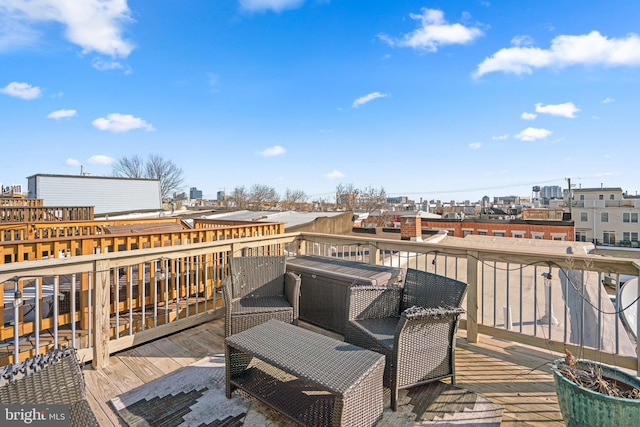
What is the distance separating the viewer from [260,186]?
36.6m

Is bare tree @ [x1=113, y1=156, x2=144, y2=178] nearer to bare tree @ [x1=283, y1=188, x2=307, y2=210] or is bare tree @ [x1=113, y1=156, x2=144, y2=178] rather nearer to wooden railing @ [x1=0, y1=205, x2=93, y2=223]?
bare tree @ [x1=283, y1=188, x2=307, y2=210]

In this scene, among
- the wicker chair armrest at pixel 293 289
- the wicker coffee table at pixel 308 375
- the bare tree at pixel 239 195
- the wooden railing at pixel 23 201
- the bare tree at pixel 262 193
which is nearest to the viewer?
the wicker coffee table at pixel 308 375

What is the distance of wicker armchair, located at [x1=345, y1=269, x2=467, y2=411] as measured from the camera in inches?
84.1

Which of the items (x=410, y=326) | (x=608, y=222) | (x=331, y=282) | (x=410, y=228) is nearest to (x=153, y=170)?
(x=410, y=228)

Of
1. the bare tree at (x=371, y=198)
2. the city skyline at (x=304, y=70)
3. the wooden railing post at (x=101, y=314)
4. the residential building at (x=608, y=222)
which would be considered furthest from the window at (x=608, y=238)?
the wooden railing post at (x=101, y=314)

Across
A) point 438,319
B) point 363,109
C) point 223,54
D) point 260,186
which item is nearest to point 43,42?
point 223,54

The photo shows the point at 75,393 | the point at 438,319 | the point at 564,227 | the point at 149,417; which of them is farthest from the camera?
the point at 564,227

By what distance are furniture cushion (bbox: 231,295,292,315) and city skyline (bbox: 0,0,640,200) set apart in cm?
692

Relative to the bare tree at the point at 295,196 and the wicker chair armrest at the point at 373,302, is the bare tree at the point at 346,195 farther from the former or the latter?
the wicker chair armrest at the point at 373,302

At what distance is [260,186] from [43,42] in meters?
27.4

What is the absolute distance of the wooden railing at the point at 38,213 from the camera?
8.46 m

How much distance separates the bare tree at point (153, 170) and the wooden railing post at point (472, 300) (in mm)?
28724

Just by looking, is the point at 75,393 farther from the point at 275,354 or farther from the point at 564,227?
the point at 564,227

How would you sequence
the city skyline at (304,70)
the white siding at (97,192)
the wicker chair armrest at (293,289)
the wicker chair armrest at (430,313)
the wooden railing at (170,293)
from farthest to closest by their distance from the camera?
the white siding at (97,192) < the city skyline at (304,70) < the wicker chair armrest at (293,289) < the wooden railing at (170,293) < the wicker chair armrest at (430,313)
